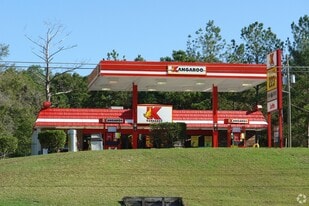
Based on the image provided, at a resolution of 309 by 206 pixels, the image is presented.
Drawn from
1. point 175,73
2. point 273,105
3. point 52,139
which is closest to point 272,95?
point 273,105

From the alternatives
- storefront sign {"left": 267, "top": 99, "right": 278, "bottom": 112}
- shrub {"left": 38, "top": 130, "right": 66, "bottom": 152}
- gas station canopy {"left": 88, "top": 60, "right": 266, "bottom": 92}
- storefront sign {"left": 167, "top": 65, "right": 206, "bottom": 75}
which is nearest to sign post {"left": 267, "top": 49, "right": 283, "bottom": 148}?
storefront sign {"left": 267, "top": 99, "right": 278, "bottom": 112}

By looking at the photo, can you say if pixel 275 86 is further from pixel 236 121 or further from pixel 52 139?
pixel 52 139

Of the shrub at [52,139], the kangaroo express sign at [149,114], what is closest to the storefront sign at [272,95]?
the kangaroo express sign at [149,114]

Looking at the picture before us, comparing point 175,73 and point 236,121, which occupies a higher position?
point 175,73

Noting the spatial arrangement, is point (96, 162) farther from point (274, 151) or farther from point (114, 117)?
point (114, 117)

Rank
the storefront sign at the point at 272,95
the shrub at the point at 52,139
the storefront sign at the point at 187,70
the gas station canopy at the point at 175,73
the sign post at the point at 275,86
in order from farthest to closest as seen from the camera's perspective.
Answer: the storefront sign at the point at 187,70 → the gas station canopy at the point at 175,73 → the storefront sign at the point at 272,95 → the sign post at the point at 275,86 → the shrub at the point at 52,139

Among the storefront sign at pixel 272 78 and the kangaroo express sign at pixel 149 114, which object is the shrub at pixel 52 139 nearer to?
the kangaroo express sign at pixel 149 114

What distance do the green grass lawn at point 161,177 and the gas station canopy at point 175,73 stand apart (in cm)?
844

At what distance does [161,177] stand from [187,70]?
13041mm

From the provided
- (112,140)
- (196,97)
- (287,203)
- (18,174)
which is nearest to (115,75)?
(112,140)

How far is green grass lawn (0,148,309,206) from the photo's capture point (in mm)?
24000

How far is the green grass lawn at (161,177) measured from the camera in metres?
24.0

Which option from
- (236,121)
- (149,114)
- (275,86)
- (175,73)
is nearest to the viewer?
(275,86)

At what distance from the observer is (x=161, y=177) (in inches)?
1044
